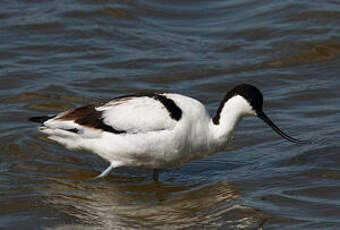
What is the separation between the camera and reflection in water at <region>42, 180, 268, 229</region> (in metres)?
6.84

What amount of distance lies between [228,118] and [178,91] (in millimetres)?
2774

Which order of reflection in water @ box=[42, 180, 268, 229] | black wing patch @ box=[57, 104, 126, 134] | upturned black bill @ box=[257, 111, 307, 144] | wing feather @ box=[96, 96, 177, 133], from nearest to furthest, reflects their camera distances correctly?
reflection in water @ box=[42, 180, 268, 229]
wing feather @ box=[96, 96, 177, 133]
black wing patch @ box=[57, 104, 126, 134]
upturned black bill @ box=[257, 111, 307, 144]

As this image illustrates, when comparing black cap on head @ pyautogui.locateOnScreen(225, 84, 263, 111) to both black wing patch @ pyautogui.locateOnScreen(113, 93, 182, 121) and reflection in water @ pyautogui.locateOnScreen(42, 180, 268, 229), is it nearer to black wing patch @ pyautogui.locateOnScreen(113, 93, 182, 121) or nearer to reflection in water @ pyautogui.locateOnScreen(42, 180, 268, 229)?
black wing patch @ pyautogui.locateOnScreen(113, 93, 182, 121)

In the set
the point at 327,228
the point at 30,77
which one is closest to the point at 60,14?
the point at 30,77

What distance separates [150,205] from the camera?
7359 mm

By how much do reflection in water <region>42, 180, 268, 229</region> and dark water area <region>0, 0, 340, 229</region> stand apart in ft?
0.06

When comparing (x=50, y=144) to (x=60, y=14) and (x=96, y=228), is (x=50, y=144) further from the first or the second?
(x=60, y=14)

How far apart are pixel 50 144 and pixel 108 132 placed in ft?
4.85

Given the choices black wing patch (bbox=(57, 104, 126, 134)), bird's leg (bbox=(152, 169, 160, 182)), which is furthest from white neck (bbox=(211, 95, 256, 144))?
black wing patch (bbox=(57, 104, 126, 134))

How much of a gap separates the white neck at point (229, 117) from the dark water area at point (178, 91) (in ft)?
1.58

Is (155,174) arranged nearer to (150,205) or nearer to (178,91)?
→ (150,205)

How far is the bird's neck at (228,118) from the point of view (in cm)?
779

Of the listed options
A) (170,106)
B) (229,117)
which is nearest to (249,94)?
(229,117)

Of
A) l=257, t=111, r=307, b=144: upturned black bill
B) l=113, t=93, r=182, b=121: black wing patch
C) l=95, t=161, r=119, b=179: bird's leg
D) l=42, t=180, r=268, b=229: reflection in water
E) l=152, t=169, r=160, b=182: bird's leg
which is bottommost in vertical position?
l=42, t=180, r=268, b=229: reflection in water
